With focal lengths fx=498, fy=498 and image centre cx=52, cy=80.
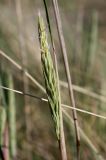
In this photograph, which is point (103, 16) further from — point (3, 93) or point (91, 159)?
point (3, 93)

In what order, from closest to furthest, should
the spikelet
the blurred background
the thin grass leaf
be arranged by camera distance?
the spikelet → the thin grass leaf → the blurred background

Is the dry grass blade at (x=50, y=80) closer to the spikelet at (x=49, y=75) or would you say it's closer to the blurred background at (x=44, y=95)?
the spikelet at (x=49, y=75)

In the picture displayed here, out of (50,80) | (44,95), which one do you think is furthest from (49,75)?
(44,95)

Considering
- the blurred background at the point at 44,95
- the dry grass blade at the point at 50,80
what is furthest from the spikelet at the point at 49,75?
the blurred background at the point at 44,95

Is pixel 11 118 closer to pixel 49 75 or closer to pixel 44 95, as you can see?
pixel 49 75

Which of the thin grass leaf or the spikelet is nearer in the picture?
the spikelet

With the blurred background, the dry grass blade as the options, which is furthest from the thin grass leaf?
the dry grass blade

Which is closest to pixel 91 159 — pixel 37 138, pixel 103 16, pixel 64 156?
pixel 37 138

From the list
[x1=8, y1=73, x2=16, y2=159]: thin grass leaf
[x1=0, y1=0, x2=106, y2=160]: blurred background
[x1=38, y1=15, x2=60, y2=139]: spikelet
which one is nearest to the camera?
[x1=38, y1=15, x2=60, y2=139]: spikelet

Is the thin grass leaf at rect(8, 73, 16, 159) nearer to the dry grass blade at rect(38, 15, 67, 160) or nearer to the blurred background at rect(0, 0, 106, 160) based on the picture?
the blurred background at rect(0, 0, 106, 160)
